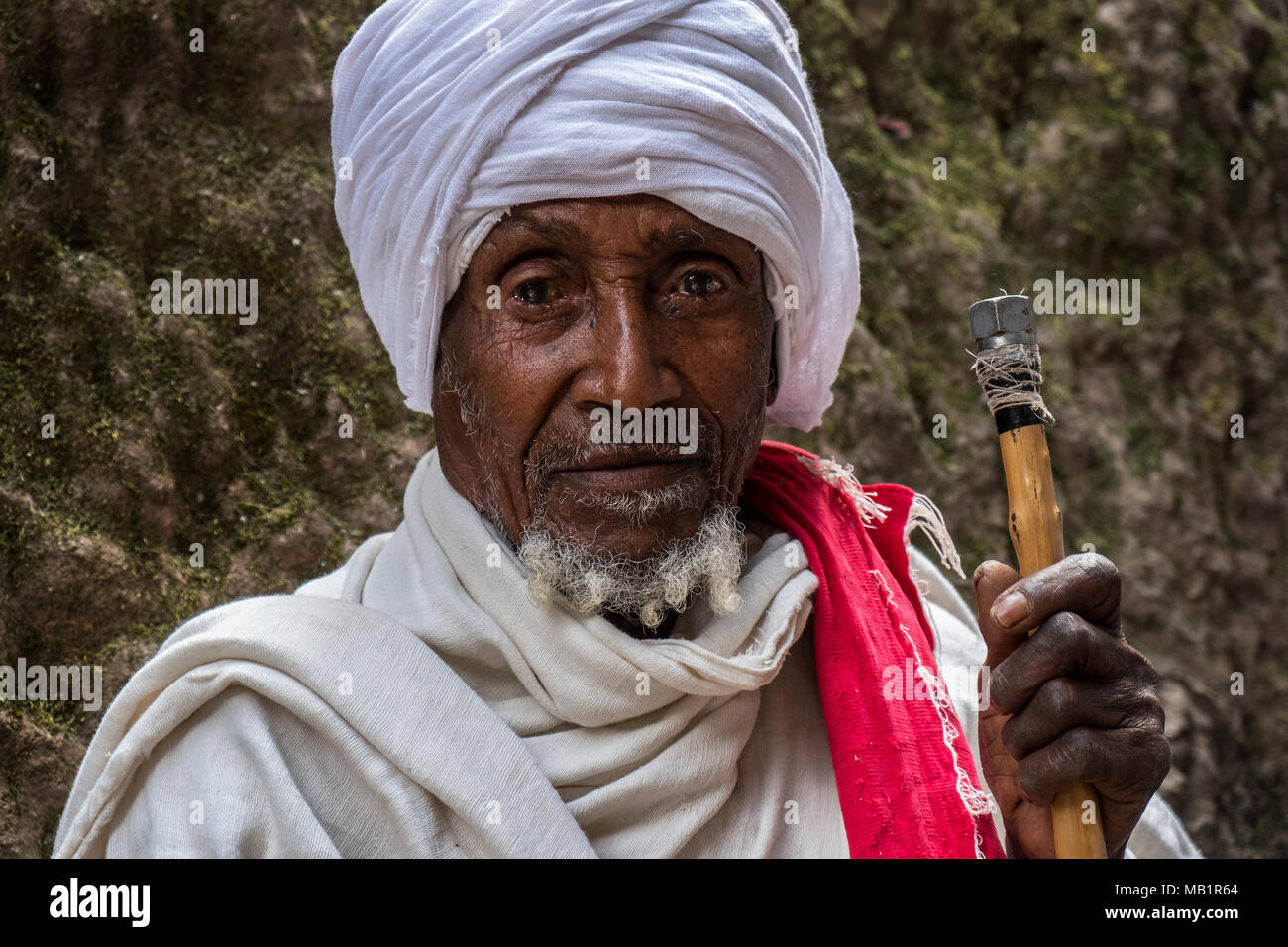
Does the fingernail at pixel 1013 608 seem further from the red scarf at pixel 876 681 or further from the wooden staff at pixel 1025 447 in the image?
Answer: the red scarf at pixel 876 681

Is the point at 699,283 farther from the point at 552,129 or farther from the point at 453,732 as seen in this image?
the point at 453,732

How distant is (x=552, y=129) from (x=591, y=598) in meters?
0.76

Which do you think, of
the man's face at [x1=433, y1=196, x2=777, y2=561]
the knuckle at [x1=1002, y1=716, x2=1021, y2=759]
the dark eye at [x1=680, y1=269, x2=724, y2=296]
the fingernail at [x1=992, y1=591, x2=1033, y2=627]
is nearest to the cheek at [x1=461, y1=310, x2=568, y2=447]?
the man's face at [x1=433, y1=196, x2=777, y2=561]

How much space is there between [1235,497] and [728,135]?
2798 mm

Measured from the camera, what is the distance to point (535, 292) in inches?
88.5

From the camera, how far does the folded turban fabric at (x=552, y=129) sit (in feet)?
7.06

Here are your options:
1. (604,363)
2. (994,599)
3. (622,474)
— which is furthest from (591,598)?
(994,599)

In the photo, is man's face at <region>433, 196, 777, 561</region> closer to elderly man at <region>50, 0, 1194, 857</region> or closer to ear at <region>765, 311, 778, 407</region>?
elderly man at <region>50, 0, 1194, 857</region>

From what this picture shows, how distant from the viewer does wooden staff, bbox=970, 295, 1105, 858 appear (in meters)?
1.98

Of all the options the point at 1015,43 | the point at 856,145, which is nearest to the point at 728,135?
the point at 856,145

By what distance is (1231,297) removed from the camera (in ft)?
14.1

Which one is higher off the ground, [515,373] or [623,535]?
[515,373]

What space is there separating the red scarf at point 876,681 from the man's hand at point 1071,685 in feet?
0.60
